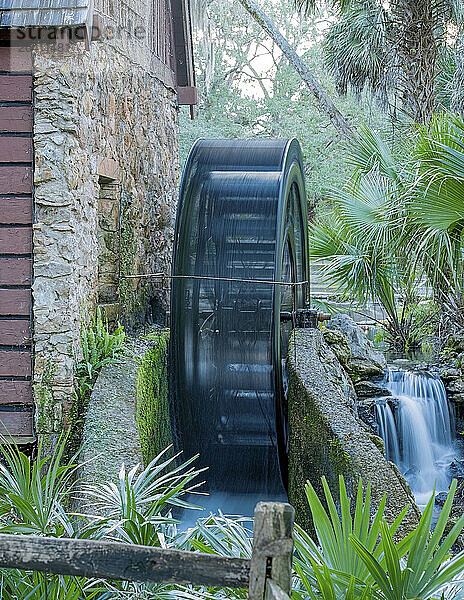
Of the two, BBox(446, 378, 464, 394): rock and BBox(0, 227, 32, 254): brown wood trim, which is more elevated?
BBox(0, 227, 32, 254): brown wood trim

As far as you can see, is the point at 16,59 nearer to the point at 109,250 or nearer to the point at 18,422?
the point at 109,250

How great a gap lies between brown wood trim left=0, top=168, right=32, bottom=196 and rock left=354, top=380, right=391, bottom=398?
4362mm

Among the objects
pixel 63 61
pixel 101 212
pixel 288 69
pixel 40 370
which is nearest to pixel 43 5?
pixel 63 61

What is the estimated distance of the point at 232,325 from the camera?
19.3ft

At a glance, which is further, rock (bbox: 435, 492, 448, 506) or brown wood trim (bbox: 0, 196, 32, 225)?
rock (bbox: 435, 492, 448, 506)

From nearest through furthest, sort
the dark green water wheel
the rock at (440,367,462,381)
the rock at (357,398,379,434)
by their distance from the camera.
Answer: the dark green water wheel < the rock at (357,398,379,434) < the rock at (440,367,462,381)

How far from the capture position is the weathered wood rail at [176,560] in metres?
1.57

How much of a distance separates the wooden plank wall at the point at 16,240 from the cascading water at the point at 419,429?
12.7 feet

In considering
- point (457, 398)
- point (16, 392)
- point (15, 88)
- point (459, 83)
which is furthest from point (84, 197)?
point (459, 83)

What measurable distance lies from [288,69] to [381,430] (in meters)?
15.8

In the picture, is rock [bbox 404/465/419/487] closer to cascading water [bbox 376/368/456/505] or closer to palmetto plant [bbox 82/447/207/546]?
cascading water [bbox 376/368/456/505]

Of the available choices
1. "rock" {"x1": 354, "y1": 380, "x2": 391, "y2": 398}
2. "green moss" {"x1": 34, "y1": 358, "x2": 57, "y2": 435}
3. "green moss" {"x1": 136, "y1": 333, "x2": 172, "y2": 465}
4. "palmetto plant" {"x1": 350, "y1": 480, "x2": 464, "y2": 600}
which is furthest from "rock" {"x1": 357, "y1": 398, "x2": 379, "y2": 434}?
"palmetto plant" {"x1": 350, "y1": 480, "x2": 464, "y2": 600}

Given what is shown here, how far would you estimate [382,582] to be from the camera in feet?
5.61

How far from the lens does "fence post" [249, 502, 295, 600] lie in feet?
5.14
